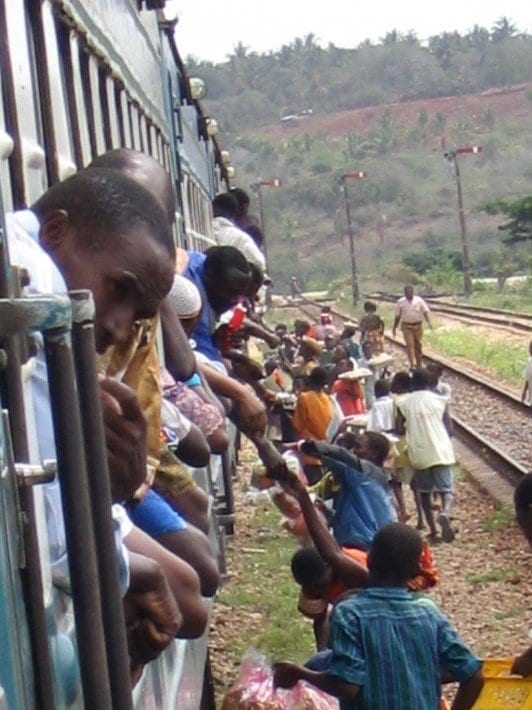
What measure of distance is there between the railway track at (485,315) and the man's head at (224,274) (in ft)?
89.1

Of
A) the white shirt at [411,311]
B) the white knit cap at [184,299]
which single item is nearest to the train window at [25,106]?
the white knit cap at [184,299]

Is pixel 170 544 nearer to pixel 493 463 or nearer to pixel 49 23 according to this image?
pixel 49 23

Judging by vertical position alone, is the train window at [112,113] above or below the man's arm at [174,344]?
above

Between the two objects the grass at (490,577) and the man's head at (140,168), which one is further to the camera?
the grass at (490,577)

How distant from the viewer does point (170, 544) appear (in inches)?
143

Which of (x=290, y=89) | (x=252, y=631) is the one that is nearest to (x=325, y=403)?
(x=252, y=631)

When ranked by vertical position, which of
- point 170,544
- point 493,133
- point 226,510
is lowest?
point 226,510

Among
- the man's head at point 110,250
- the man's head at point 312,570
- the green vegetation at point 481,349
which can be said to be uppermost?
the man's head at point 110,250

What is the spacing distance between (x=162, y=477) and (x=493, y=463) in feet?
43.2

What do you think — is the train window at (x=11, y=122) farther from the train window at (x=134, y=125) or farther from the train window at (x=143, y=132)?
the train window at (x=143, y=132)

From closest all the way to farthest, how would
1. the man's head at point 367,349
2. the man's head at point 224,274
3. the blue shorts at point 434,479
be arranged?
the man's head at point 224,274 < the blue shorts at point 434,479 < the man's head at point 367,349

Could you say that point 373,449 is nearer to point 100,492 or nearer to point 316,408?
point 316,408

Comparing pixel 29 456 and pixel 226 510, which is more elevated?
pixel 29 456

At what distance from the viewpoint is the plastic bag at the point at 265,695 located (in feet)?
18.8
